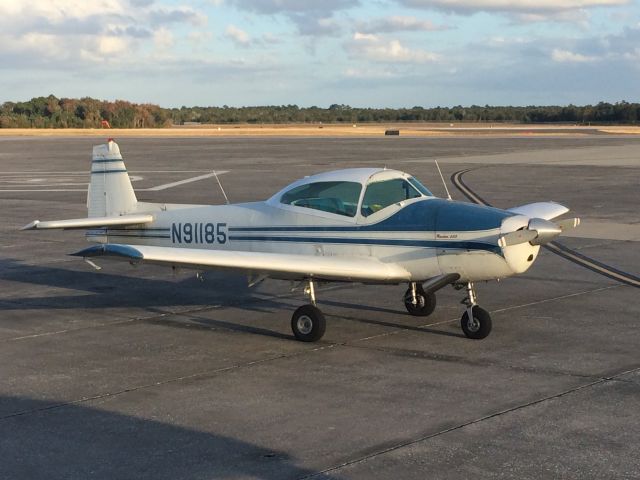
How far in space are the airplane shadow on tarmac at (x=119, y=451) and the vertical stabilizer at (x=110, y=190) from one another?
6.29 m

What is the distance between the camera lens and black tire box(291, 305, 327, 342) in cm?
1078

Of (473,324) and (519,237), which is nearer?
(519,237)

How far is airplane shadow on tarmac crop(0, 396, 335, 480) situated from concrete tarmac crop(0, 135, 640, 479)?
21 mm

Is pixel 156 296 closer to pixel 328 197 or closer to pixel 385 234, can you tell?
pixel 328 197

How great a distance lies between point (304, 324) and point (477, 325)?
78.5 inches

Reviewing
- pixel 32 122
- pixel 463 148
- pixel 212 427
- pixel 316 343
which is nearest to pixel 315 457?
pixel 212 427

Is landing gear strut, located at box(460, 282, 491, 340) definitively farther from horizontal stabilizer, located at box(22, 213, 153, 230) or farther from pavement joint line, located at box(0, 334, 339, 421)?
horizontal stabilizer, located at box(22, 213, 153, 230)

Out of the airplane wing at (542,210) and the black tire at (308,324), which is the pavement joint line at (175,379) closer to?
the black tire at (308,324)

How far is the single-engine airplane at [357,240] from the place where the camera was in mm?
10383

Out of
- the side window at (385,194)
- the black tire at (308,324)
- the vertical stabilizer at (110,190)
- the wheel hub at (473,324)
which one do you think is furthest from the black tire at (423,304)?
the vertical stabilizer at (110,190)

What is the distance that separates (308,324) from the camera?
35.5ft

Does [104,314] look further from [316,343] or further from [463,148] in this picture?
[463,148]

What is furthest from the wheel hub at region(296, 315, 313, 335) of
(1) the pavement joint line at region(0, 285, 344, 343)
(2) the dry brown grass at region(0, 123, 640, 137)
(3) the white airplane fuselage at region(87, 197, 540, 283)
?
(2) the dry brown grass at region(0, 123, 640, 137)

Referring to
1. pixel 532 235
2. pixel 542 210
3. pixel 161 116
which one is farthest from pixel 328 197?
pixel 161 116
